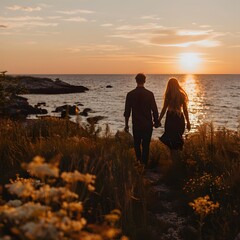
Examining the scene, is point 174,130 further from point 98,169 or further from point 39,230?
point 39,230

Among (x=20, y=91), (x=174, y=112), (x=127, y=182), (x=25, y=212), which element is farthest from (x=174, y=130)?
(x=25, y=212)

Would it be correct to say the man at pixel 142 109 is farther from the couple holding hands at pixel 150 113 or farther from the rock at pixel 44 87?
the rock at pixel 44 87

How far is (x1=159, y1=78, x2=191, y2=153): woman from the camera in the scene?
10.2 metres

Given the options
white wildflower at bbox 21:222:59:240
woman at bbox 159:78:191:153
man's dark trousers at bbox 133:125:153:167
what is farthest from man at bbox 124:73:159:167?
white wildflower at bbox 21:222:59:240

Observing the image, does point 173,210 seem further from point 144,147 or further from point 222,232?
point 144,147

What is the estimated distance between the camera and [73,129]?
12500mm

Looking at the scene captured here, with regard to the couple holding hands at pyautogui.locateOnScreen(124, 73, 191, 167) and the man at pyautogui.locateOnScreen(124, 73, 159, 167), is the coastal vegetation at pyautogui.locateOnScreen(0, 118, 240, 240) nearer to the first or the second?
the couple holding hands at pyautogui.locateOnScreen(124, 73, 191, 167)

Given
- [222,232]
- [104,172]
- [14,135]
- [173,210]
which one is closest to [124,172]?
[104,172]

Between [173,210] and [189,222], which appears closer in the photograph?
[189,222]

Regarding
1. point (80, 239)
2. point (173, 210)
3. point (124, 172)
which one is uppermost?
point (80, 239)

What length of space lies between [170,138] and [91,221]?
489 cm

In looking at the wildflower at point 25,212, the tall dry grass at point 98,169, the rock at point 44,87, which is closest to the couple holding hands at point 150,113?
the tall dry grass at point 98,169

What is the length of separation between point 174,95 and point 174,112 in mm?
506

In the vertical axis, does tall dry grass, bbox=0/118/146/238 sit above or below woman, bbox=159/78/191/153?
below
